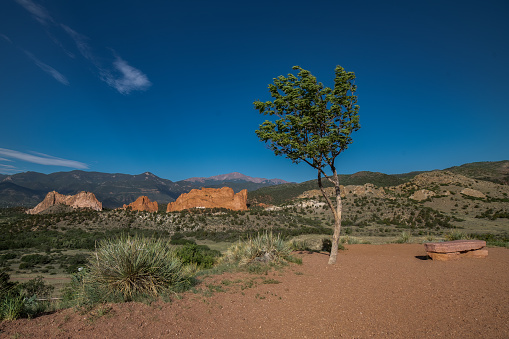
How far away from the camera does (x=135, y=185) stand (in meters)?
147

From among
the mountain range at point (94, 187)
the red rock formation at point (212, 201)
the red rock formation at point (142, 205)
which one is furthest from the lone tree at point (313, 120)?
the mountain range at point (94, 187)

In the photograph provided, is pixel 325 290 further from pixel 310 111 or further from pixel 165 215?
pixel 165 215

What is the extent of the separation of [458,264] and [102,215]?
42680 mm

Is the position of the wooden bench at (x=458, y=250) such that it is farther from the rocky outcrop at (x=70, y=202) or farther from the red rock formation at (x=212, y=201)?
the rocky outcrop at (x=70, y=202)

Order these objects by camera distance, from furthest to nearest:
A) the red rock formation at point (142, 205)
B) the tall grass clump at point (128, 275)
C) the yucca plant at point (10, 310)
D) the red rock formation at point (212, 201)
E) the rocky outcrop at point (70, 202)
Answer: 1. the red rock formation at point (142, 205)
2. the red rock formation at point (212, 201)
3. the rocky outcrop at point (70, 202)
4. the tall grass clump at point (128, 275)
5. the yucca plant at point (10, 310)

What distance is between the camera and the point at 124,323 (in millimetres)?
4406

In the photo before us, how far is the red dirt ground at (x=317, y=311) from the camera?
13.8 feet

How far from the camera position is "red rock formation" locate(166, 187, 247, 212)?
48.6m

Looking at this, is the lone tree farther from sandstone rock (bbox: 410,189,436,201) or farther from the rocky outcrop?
the rocky outcrop

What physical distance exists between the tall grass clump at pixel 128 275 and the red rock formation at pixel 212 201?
41767 millimetres

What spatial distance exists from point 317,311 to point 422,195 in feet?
149

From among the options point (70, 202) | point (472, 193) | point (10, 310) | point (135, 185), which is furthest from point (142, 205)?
point (135, 185)

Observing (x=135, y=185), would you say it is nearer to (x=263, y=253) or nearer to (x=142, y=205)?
(x=142, y=205)

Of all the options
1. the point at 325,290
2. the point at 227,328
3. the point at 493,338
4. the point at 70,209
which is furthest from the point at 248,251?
the point at 70,209
